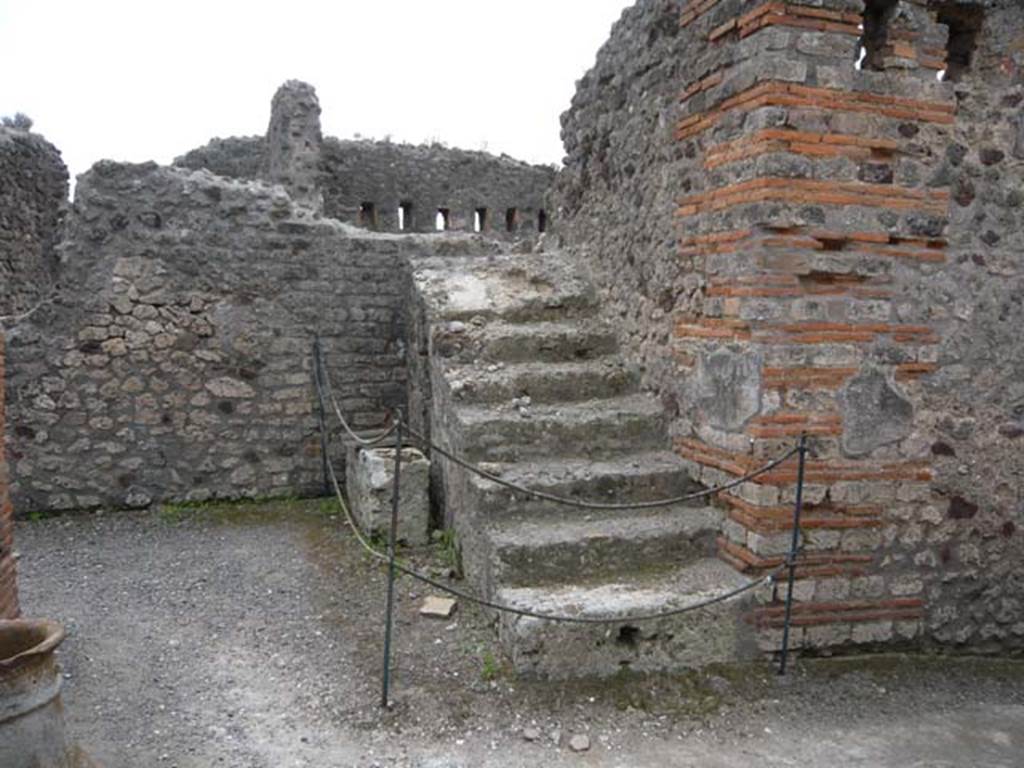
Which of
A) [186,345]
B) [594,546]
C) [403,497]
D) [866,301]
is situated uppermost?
[866,301]

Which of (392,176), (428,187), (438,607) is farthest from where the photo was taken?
(428,187)

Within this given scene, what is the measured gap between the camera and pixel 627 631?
4242mm

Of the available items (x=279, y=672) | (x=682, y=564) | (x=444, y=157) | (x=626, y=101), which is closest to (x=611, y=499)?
(x=682, y=564)

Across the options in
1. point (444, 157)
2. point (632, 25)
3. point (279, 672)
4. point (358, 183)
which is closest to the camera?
point (279, 672)

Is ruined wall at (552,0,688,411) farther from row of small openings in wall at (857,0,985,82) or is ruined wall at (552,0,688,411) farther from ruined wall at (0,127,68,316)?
ruined wall at (0,127,68,316)

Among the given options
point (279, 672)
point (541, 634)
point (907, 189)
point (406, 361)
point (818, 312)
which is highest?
point (907, 189)

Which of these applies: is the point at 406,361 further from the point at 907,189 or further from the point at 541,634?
the point at 907,189

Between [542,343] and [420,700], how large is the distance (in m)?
2.99

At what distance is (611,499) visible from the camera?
16.8ft

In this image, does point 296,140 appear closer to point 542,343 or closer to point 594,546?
point 542,343

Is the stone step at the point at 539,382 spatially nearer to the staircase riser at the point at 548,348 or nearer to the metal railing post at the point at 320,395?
the staircase riser at the point at 548,348

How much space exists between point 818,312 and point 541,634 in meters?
2.23

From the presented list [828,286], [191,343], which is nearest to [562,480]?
[828,286]

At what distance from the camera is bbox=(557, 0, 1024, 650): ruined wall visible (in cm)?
429
